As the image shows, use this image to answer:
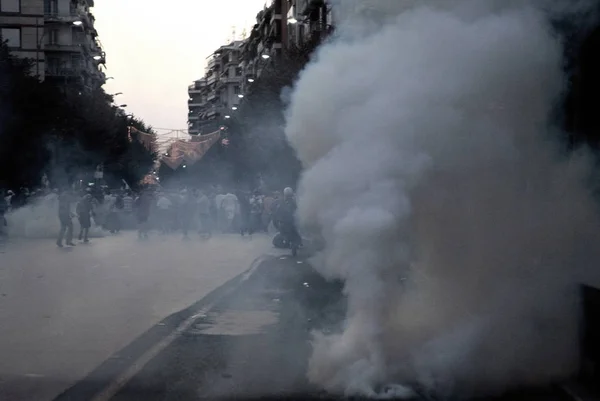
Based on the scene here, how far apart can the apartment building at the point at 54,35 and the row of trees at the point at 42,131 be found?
12262 mm

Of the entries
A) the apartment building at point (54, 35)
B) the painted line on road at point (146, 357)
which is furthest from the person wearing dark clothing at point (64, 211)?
the apartment building at point (54, 35)

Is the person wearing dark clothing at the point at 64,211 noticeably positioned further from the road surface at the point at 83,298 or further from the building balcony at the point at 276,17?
the building balcony at the point at 276,17

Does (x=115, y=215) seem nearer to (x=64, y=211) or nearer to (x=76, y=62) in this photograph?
(x=64, y=211)

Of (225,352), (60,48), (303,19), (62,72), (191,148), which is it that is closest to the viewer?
(225,352)

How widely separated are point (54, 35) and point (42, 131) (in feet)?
180

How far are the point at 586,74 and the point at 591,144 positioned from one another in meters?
0.57

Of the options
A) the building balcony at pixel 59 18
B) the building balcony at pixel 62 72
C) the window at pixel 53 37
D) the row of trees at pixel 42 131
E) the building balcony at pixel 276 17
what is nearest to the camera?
the row of trees at pixel 42 131

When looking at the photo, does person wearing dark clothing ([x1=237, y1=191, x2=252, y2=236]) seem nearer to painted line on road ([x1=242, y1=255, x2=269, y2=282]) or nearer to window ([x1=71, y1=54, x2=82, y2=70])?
painted line on road ([x1=242, y1=255, x2=269, y2=282])

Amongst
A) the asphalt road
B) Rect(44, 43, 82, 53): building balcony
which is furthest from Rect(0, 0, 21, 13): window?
the asphalt road

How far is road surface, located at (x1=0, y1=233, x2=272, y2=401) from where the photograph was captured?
8.83m

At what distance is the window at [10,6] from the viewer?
83.2 meters

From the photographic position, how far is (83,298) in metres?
14.8

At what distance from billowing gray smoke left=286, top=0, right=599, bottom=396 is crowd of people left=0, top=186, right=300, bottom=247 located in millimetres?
25783

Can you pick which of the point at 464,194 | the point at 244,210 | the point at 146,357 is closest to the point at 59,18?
the point at 244,210
